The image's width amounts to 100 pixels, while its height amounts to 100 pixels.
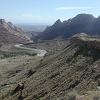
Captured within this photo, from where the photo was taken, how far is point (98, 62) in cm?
5822

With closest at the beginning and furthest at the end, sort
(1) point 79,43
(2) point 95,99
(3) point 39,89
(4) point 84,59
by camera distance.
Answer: (2) point 95,99, (3) point 39,89, (4) point 84,59, (1) point 79,43

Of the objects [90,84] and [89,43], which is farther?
→ [89,43]

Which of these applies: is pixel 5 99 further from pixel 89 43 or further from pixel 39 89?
pixel 89 43

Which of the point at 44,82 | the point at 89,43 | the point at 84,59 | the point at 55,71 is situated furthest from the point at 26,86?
the point at 89,43

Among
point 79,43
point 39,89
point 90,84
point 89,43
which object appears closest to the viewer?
point 90,84

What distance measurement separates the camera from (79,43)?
8069 centimetres

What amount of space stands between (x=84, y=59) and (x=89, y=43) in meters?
7.93

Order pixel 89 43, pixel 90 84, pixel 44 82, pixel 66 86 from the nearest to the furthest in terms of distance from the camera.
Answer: pixel 90 84, pixel 66 86, pixel 44 82, pixel 89 43

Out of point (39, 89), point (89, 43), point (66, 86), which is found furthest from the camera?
point (89, 43)

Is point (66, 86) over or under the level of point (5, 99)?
over

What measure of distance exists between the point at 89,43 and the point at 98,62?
1391 cm

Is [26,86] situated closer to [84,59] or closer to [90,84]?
[84,59]

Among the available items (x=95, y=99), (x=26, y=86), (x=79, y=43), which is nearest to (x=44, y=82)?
(x=26, y=86)

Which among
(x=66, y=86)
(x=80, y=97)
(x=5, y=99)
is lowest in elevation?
(x=5, y=99)
